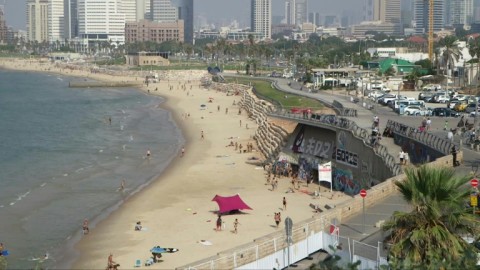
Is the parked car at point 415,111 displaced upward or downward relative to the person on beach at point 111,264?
upward

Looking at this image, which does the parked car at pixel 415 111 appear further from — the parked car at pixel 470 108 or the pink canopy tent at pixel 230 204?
the pink canopy tent at pixel 230 204

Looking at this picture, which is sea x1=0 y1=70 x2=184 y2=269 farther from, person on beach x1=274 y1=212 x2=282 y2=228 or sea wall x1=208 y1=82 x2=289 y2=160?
person on beach x1=274 y1=212 x2=282 y2=228

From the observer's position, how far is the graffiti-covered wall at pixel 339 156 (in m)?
36.5

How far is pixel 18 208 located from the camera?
40.9 m

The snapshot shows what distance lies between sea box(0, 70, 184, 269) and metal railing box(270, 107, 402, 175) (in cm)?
949

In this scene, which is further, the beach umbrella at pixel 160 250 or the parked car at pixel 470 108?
the parked car at pixel 470 108

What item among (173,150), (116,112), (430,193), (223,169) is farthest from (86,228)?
(116,112)

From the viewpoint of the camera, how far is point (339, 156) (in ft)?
133

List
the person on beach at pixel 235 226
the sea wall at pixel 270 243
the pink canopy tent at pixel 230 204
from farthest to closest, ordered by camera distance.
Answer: the pink canopy tent at pixel 230 204 → the person on beach at pixel 235 226 → the sea wall at pixel 270 243

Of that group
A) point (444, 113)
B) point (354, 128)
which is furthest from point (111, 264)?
point (444, 113)

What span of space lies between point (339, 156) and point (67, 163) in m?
22.2

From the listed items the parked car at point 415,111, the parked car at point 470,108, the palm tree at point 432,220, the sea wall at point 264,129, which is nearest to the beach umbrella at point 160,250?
the palm tree at point 432,220

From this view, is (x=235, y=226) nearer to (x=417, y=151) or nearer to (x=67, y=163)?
(x=417, y=151)

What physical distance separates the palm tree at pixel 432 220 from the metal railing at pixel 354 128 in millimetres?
14048
